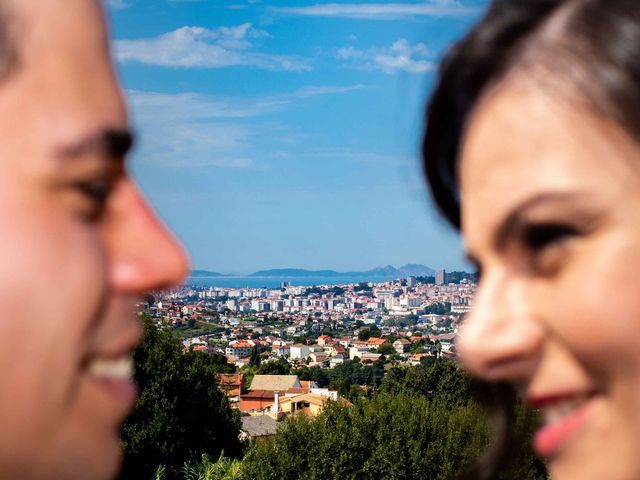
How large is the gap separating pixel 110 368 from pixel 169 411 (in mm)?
28270

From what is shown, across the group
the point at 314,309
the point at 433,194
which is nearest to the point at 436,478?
the point at 433,194

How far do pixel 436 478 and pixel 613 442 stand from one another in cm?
3151

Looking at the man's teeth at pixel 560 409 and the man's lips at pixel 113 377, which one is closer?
the man's lips at pixel 113 377

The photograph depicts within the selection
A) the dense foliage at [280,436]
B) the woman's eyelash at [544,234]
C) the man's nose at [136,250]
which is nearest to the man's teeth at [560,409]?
the woman's eyelash at [544,234]

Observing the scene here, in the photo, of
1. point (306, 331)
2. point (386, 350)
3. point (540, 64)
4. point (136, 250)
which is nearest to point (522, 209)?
point (540, 64)

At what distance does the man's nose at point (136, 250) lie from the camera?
2.55 feet

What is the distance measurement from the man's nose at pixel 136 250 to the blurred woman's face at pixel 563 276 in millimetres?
362

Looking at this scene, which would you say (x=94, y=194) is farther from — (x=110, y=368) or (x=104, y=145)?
(x=110, y=368)

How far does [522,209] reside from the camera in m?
0.96

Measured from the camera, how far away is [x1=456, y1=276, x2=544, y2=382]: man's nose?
3.12ft

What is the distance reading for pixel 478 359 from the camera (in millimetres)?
986

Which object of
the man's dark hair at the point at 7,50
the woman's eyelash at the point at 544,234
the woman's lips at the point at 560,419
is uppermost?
the man's dark hair at the point at 7,50

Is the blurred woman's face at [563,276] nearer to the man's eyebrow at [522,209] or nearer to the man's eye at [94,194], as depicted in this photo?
the man's eyebrow at [522,209]

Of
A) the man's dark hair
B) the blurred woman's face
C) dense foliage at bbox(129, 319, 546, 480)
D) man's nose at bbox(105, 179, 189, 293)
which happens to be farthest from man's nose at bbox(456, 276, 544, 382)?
dense foliage at bbox(129, 319, 546, 480)
